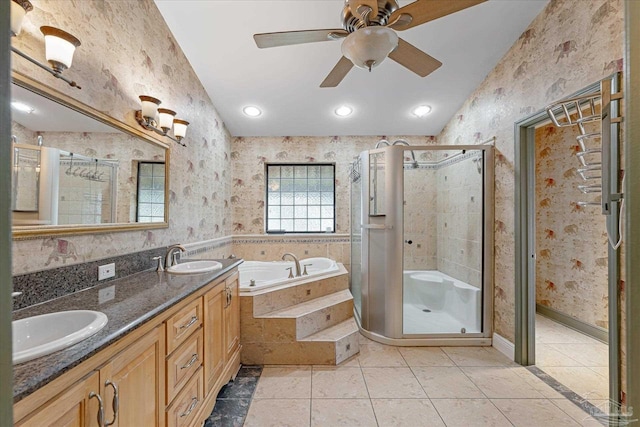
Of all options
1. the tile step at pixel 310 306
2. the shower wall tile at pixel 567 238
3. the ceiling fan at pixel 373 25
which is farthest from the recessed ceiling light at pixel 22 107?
the shower wall tile at pixel 567 238

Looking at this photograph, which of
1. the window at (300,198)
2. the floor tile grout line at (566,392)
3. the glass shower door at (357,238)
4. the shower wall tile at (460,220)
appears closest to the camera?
the floor tile grout line at (566,392)

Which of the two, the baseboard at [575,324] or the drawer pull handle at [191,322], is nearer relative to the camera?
the drawer pull handle at [191,322]

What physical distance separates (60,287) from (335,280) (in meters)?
2.26

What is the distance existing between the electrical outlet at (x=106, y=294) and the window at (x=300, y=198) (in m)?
2.67

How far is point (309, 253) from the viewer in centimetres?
395

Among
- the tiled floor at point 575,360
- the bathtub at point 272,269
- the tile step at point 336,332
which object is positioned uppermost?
the bathtub at point 272,269

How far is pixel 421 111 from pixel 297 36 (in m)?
2.43

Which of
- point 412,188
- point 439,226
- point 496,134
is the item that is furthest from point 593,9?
point 439,226

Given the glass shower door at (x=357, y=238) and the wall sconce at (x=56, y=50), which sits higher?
the wall sconce at (x=56, y=50)

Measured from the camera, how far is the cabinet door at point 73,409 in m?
0.68

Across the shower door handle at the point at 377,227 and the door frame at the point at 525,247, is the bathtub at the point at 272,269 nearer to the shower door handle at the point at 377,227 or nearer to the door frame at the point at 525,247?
the shower door handle at the point at 377,227

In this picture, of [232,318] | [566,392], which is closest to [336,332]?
[232,318]

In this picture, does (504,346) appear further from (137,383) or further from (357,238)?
(137,383)

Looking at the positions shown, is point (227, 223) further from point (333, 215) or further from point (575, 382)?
point (575, 382)
